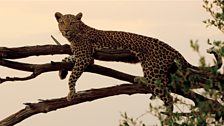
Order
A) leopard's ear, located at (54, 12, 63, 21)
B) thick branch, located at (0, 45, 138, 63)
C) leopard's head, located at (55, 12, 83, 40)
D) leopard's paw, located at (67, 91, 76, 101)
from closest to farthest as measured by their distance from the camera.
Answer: thick branch, located at (0, 45, 138, 63)
leopard's paw, located at (67, 91, 76, 101)
leopard's head, located at (55, 12, 83, 40)
leopard's ear, located at (54, 12, 63, 21)

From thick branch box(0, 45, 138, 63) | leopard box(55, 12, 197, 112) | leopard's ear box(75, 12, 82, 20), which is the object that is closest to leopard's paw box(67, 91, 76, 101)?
leopard box(55, 12, 197, 112)

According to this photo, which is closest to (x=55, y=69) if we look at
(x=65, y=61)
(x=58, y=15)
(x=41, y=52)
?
(x=41, y=52)

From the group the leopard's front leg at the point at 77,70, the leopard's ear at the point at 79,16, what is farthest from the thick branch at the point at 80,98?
the leopard's ear at the point at 79,16

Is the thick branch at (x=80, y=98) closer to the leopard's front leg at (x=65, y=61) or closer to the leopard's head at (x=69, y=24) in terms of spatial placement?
the leopard's front leg at (x=65, y=61)

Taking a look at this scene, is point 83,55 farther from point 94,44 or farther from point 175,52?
point 175,52

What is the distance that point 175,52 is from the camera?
7.56 meters

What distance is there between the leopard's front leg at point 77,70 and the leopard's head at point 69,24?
0.37 metres

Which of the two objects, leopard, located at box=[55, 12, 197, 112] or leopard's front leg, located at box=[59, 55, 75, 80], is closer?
leopard, located at box=[55, 12, 197, 112]

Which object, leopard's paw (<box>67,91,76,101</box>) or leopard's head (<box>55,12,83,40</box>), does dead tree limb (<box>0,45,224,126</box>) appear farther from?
leopard's head (<box>55,12,83,40</box>)

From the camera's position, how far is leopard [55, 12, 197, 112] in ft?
24.0

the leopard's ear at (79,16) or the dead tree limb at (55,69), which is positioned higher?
the leopard's ear at (79,16)

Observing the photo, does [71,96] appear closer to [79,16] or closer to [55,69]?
[55,69]

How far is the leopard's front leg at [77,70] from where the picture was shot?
726 centimetres

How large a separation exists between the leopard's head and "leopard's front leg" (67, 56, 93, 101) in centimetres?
37
